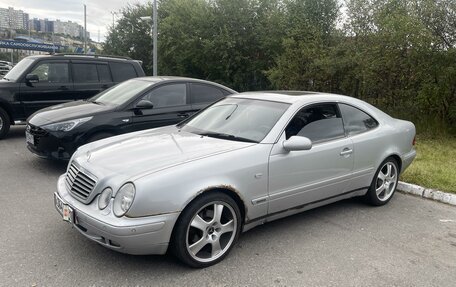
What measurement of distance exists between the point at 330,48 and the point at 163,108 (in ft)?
24.7

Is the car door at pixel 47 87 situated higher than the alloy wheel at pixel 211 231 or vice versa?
the car door at pixel 47 87

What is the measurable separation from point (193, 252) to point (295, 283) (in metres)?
0.86

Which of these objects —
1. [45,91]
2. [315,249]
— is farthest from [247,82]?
[315,249]

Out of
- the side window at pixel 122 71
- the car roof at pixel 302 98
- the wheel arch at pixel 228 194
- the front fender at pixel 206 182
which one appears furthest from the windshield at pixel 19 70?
the wheel arch at pixel 228 194

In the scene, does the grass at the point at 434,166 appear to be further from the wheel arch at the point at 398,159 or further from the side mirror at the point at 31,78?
the side mirror at the point at 31,78

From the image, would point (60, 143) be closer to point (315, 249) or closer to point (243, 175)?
point (243, 175)

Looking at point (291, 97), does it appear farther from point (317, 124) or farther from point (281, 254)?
→ point (281, 254)

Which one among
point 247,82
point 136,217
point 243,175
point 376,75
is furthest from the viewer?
point 247,82

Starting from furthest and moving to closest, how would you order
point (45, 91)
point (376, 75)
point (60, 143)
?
point (376, 75)
point (45, 91)
point (60, 143)

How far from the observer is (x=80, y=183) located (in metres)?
3.57

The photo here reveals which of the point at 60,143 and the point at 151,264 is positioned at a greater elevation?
the point at 60,143

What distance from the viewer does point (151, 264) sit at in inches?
137

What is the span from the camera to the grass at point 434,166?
5.88 metres

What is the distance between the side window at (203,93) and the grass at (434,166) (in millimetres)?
3529
